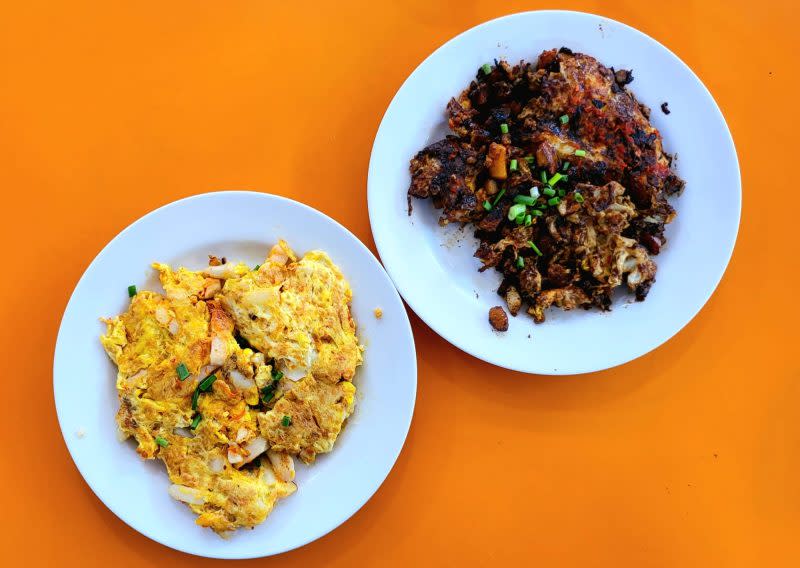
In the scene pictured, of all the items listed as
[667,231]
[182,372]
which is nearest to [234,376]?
[182,372]

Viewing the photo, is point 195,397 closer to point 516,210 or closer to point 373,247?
point 373,247

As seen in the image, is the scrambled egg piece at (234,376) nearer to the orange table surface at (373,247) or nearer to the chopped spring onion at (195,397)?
the chopped spring onion at (195,397)

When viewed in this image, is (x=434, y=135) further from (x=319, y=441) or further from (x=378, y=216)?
(x=319, y=441)

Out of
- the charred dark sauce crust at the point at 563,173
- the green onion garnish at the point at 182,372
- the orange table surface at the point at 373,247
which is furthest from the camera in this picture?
the orange table surface at the point at 373,247

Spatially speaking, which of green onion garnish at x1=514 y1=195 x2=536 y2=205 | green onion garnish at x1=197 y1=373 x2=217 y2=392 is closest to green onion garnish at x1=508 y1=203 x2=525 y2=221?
green onion garnish at x1=514 y1=195 x2=536 y2=205

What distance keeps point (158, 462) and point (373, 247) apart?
150 centimetres

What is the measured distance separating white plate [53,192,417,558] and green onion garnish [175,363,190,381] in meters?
0.41

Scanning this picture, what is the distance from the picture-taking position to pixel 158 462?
2.85m

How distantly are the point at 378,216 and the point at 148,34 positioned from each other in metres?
1.66

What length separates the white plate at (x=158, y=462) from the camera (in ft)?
9.00

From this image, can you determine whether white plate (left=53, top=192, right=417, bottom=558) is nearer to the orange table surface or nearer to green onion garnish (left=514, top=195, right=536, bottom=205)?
the orange table surface

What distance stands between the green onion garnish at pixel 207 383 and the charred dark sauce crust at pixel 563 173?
4.22ft

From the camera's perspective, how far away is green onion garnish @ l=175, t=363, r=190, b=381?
265 centimetres

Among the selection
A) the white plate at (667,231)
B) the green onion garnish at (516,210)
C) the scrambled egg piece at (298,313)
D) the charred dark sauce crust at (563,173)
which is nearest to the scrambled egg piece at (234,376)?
the scrambled egg piece at (298,313)
